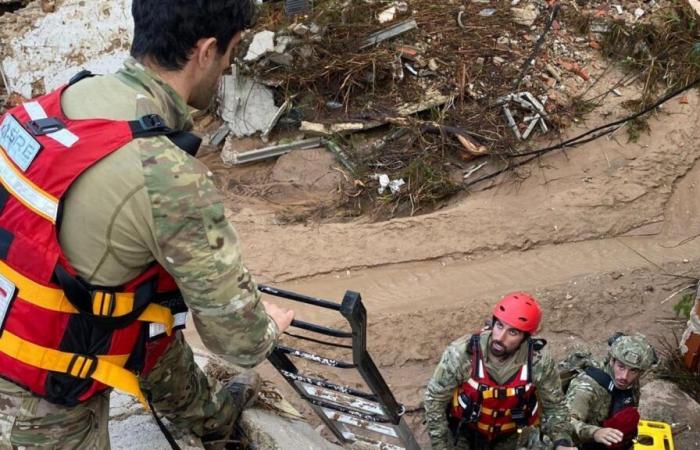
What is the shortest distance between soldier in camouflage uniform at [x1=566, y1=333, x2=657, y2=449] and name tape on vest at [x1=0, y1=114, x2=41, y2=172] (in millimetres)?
3769

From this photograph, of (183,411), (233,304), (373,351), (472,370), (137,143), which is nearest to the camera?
(137,143)

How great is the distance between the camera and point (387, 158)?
8500 mm

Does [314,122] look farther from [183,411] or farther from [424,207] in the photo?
[183,411]

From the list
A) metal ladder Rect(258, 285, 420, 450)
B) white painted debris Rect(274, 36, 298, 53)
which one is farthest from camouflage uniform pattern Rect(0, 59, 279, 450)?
white painted debris Rect(274, 36, 298, 53)

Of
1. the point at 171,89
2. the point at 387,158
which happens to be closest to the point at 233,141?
the point at 387,158

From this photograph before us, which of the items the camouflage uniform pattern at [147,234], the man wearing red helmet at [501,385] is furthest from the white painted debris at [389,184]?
the camouflage uniform pattern at [147,234]

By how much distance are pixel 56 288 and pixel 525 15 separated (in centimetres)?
880

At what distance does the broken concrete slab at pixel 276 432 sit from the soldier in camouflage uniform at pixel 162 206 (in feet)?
4.39

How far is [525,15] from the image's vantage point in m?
9.97

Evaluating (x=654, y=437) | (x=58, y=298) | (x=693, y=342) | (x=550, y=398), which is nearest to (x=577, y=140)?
(x=693, y=342)

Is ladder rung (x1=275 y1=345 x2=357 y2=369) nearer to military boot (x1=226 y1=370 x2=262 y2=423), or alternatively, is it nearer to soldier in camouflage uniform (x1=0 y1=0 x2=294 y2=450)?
military boot (x1=226 y1=370 x2=262 y2=423)

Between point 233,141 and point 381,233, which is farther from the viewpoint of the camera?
point 233,141

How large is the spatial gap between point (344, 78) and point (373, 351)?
3.90 m

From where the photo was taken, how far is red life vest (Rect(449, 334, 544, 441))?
4461mm
